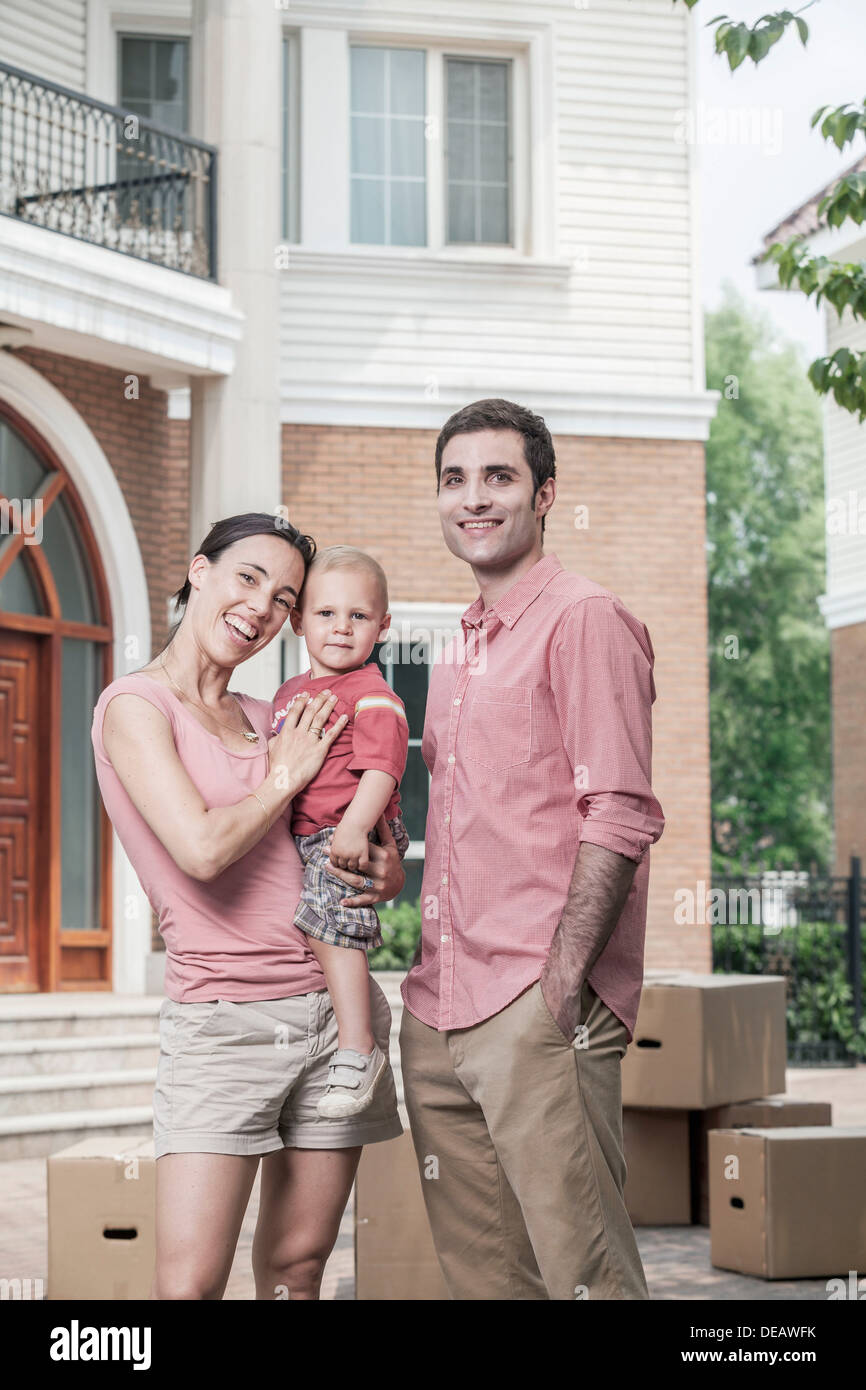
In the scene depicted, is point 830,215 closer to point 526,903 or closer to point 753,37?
point 753,37

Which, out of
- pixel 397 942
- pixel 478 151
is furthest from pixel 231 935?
pixel 478 151

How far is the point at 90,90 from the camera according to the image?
12.6 metres

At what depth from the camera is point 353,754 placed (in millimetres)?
3367

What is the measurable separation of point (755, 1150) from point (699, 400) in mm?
8449

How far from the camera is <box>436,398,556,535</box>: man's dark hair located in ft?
11.0

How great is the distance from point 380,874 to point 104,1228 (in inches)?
115

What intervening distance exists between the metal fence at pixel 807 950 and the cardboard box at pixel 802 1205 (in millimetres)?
8214

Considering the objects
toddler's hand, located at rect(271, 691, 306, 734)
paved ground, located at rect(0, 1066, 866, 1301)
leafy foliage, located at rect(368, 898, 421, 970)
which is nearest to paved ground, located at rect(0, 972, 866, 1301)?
paved ground, located at rect(0, 1066, 866, 1301)

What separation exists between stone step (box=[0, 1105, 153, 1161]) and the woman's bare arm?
6.14m

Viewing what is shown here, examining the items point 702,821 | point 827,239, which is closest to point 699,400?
point 702,821

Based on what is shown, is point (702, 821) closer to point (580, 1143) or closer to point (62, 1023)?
point (62, 1023)

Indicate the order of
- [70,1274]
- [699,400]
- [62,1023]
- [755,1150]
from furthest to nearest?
[699,400] < [62,1023] < [755,1150] < [70,1274]

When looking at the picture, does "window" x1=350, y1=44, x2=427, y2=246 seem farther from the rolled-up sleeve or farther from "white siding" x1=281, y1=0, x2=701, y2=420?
the rolled-up sleeve

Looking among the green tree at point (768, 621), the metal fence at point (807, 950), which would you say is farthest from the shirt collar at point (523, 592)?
the green tree at point (768, 621)
